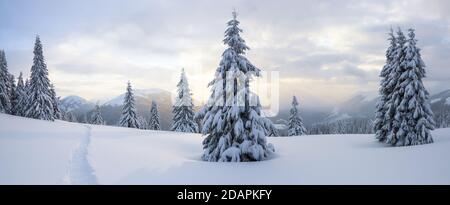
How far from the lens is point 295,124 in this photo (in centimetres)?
5069

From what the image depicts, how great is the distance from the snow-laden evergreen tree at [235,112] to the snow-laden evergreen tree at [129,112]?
136ft

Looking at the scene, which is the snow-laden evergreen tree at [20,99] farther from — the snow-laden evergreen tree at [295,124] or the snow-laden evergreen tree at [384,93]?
the snow-laden evergreen tree at [384,93]

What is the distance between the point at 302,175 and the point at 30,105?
45368 millimetres

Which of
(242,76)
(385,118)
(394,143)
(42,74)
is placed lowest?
(394,143)

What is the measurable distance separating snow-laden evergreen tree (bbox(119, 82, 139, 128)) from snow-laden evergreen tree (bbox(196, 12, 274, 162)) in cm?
4139

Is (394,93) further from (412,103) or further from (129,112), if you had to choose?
(129,112)

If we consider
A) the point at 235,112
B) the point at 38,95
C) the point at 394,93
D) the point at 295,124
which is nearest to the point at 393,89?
the point at 394,93

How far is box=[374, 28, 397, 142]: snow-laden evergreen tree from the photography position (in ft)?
80.0

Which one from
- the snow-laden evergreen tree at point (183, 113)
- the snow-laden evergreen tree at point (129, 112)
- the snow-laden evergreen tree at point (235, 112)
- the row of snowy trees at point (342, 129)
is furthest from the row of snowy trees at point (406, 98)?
the row of snowy trees at point (342, 129)

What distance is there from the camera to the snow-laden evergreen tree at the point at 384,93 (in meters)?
24.4
